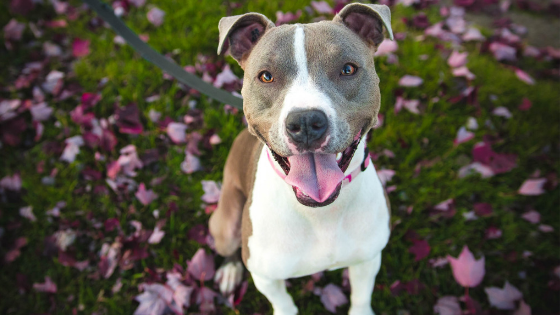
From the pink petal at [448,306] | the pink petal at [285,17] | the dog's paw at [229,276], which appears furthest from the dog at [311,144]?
the pink petal at [285,17]

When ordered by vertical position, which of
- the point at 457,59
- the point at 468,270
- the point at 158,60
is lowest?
the point at 468,270

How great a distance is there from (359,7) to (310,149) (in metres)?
0.81

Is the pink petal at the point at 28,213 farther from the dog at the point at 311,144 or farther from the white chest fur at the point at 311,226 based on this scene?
the white chest fur at the point at 311,226

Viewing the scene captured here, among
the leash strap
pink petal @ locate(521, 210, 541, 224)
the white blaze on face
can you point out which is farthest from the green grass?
the white blaze on face

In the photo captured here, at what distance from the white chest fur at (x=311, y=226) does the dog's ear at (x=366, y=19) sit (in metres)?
0.61

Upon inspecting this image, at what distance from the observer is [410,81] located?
3.93 metres

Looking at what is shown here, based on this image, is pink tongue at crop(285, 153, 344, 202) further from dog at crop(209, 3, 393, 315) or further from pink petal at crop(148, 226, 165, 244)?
pink petal at crop(148, 226, 165, 244)

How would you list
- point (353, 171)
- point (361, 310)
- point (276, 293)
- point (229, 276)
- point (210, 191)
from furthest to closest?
point (210, 191) → point (229, 276) → point (361, 310) → point (276, 293) → point (353, 171)

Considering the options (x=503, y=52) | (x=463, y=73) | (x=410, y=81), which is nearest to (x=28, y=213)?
(x=410, y=81)

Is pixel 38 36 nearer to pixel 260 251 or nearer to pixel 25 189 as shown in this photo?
pixel 25 189

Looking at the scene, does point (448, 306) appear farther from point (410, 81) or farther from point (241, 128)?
point (241, 128)

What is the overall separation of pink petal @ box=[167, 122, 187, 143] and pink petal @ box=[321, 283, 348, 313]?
6.39ft

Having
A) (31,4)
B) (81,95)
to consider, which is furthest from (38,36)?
(81,95)

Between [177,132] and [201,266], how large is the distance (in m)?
1.35
